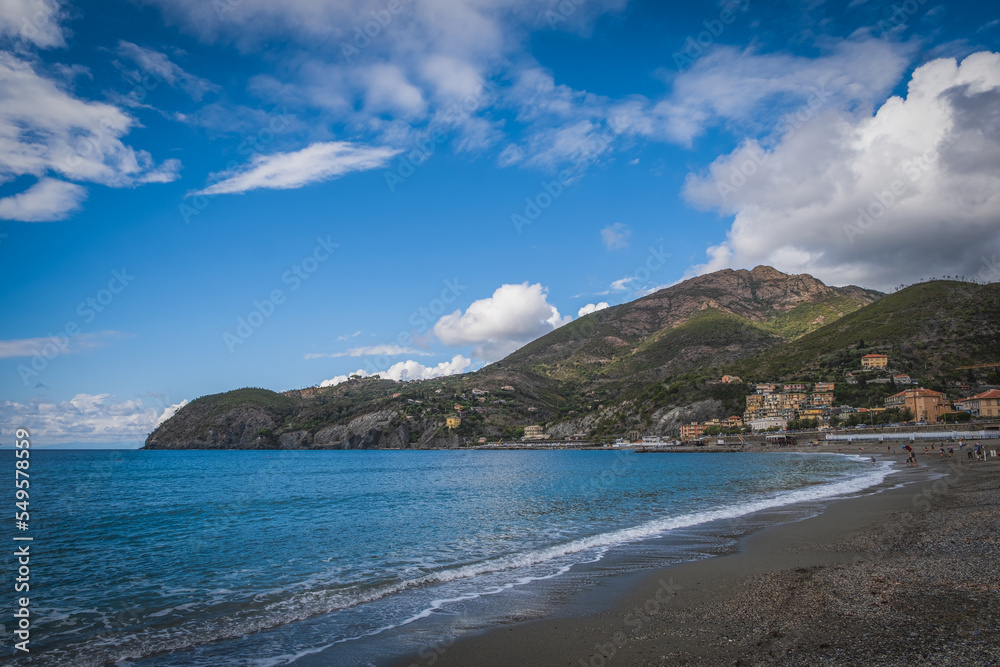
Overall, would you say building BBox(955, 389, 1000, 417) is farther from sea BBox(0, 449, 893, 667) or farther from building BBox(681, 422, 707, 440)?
sea BBox(0, 449, 893, 667)

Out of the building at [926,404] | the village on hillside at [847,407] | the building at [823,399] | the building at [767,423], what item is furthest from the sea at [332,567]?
the building at [823,399]

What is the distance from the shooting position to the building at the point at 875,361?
133 meters

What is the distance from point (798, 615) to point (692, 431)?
524ft

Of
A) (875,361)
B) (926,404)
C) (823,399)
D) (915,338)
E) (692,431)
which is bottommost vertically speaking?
(692,431)

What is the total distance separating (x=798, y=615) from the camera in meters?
8.68

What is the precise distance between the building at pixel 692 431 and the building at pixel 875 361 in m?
43.8

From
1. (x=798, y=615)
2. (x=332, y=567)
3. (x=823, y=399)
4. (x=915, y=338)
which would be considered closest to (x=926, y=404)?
(x=823, y=399)

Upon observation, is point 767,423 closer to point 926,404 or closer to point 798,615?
point 926,404

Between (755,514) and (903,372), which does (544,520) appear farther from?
(903,372)

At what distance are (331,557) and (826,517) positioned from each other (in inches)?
759

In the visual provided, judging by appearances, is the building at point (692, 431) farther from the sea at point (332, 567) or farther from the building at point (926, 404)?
the sea at point (332, 567)

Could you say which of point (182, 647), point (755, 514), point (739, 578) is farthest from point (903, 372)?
point (182, 647)

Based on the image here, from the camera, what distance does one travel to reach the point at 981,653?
6289 millimetres

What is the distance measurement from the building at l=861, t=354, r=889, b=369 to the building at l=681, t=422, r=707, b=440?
4382 centimetres
